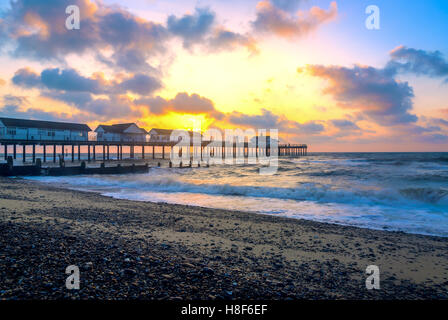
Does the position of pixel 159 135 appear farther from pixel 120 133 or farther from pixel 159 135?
pixel 120 133

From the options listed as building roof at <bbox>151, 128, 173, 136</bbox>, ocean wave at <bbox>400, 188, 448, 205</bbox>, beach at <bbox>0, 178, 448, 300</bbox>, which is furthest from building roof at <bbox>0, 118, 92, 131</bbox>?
ocean wave at <bbox>400, 188, 448, 205</bbox>

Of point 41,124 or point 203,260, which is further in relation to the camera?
point 41,124

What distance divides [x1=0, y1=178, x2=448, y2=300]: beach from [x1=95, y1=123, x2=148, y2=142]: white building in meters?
49.6

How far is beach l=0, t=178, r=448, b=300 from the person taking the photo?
3.17m

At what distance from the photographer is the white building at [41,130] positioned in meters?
37.5

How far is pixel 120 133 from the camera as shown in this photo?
54312 millimetres

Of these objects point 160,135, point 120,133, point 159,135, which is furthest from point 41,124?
point 160,135

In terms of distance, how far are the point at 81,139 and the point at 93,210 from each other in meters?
43.7

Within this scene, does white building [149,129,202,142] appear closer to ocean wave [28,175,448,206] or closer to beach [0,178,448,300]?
ocean wave [28,175,448,206]

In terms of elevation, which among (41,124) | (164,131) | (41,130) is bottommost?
(41,130)

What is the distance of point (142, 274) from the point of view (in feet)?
11.4

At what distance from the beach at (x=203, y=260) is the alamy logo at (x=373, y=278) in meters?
0.08

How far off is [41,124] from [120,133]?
48.8 feet
